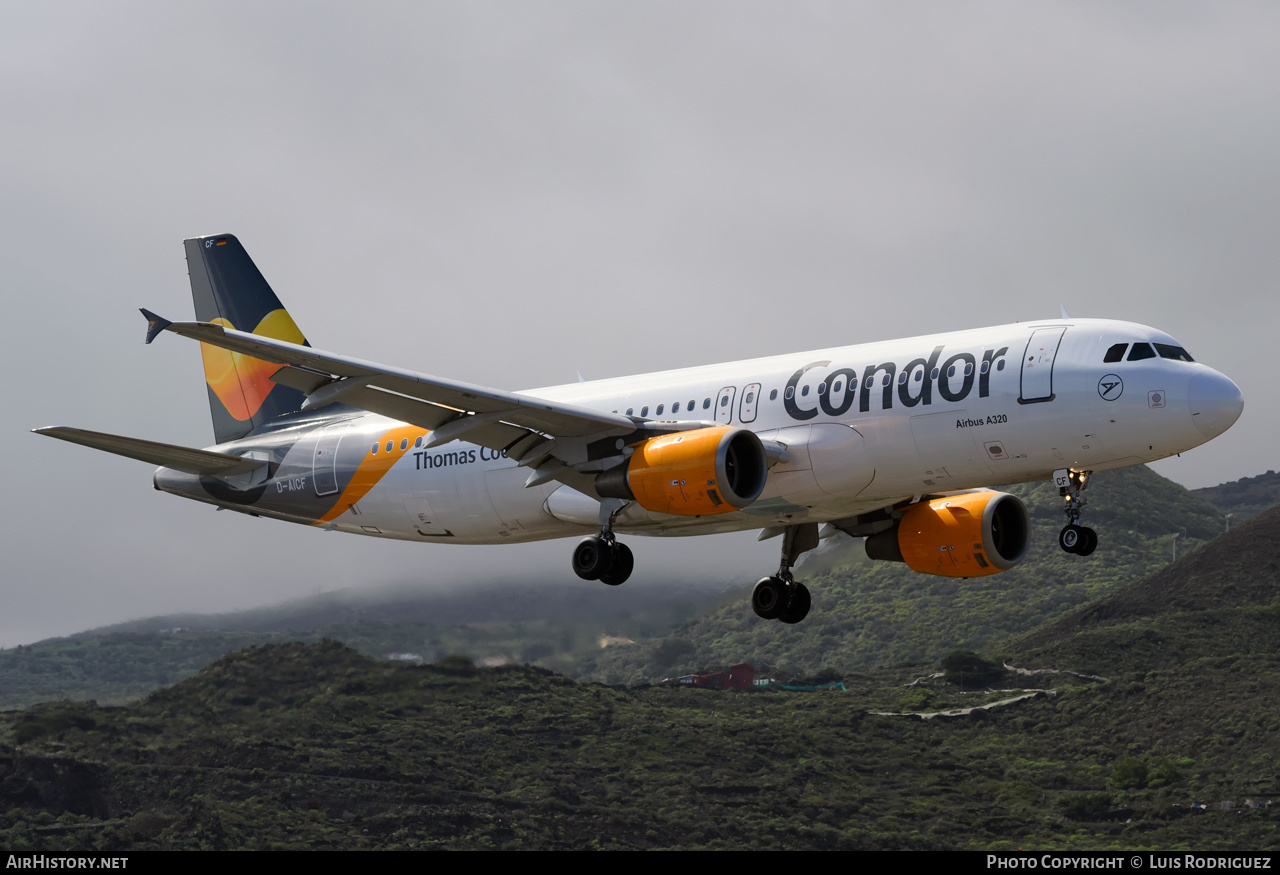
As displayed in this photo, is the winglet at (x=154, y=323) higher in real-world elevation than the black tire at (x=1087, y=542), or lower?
higher

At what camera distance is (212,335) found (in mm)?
27219

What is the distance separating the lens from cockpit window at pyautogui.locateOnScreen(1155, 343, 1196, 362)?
29.1m

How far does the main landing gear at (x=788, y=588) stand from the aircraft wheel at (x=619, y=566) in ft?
16.5

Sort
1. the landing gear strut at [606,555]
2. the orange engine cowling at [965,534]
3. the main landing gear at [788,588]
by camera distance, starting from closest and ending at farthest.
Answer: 1. the landing gear strut at [606,555]
2. the orange engine cowling at [965,534]
3. the main landing gear at [788,588]

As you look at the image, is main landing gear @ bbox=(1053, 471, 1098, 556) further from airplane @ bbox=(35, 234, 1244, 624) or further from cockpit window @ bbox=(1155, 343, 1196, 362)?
cockpit window @ bbox=(1155, 343, 1196, 362)

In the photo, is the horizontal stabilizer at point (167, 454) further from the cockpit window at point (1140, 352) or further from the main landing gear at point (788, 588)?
the cockpit window at point (1140, 352)

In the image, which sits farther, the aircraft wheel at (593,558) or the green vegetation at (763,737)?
the green vegetation at (763,737)

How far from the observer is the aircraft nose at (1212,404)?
28141 millimetres

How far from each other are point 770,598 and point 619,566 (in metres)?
5.70

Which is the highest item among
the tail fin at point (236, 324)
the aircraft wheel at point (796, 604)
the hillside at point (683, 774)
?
the tail fin at point (236, 324)

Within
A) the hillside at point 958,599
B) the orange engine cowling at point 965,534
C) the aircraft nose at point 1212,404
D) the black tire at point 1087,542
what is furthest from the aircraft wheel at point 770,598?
the hillside at point 958,599

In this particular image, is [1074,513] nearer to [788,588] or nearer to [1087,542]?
[1087,542]

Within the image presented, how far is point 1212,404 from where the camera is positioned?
28109mm
